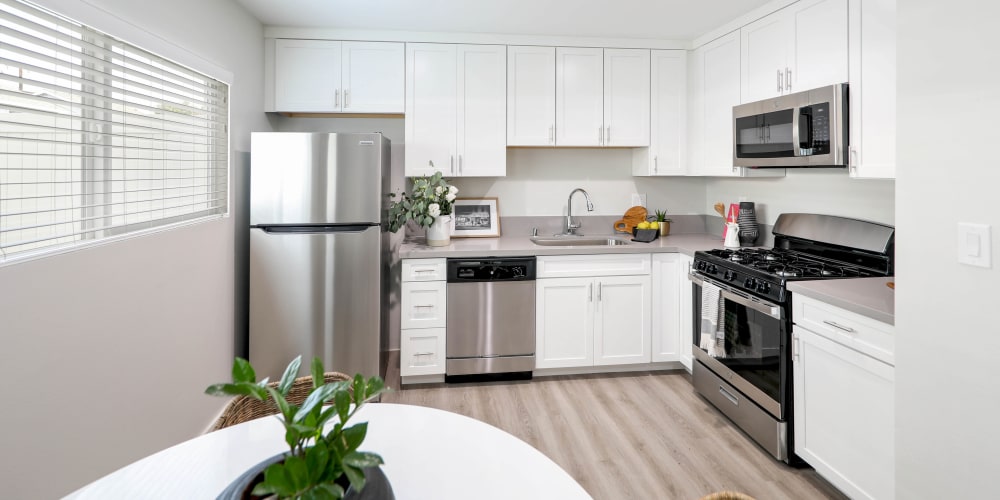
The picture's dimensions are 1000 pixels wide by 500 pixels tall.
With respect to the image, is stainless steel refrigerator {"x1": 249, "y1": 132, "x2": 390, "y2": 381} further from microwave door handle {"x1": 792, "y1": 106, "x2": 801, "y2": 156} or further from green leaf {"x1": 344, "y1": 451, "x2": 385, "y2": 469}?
green leaf {"x1": 344, "y1": 451, "x2": 385, "y2": 469}

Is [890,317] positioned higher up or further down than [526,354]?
higher up

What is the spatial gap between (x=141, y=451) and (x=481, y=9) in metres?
2.81

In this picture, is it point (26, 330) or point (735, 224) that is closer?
point (26, 330)

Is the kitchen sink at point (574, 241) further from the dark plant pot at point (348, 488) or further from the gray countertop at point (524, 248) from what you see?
the dark plant pot at point (348, 488)

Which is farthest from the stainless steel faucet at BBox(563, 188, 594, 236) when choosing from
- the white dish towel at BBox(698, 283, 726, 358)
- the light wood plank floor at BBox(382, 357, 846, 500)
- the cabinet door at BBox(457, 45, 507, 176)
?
the white dish towel at BBox(698, 283, 726, 358)

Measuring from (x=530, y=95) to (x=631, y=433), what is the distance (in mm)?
2326

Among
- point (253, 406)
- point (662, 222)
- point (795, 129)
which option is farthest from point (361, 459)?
point (662, 222)

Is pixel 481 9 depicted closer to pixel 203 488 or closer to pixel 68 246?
pixel 68 246

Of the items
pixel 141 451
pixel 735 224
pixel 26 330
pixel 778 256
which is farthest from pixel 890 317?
pixel 141 451

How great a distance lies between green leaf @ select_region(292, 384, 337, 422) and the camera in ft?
2.68

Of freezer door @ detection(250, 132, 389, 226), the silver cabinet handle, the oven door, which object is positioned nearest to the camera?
the silver cabinet handle

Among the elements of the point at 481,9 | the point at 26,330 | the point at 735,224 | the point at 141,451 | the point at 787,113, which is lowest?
the point at 141,451

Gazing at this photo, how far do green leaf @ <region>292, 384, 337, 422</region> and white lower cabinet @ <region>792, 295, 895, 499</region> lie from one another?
6.34 feet

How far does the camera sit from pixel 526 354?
11.6 ft
